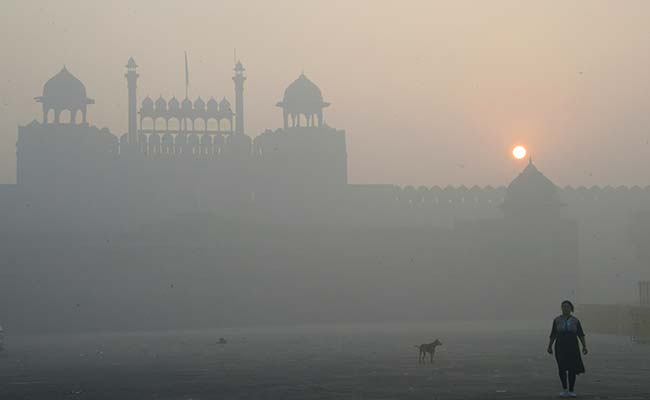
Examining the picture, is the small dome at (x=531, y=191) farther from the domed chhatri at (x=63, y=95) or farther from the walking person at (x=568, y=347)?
the walking person at (x=568, y=347)

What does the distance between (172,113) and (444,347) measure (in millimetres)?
46325

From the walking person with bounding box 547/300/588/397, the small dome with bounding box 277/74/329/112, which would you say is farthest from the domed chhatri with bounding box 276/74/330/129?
the walking person with bounding box 547/300/588/397

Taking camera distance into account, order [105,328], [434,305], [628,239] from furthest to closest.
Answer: [628,239], [434,305], [105,328]

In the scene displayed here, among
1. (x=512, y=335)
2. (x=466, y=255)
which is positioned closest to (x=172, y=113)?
(x=466, y=255)

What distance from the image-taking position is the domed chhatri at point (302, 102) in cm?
7300

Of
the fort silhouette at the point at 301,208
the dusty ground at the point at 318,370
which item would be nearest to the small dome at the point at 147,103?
the fort silhouette at the point at 301,208

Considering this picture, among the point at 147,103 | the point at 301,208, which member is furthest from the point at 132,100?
the point at 301,208

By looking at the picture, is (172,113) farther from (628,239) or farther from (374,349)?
(374,349)

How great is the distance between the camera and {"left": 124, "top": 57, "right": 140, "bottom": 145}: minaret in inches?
2771

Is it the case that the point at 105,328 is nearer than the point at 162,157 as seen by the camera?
Yes

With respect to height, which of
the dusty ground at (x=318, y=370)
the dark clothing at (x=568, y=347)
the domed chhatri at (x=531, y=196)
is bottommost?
the dusty ground at (x=318, y=370)

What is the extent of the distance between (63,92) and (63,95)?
7.1 inches

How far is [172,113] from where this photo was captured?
69938mm

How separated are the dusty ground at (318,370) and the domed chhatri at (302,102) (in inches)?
1718
